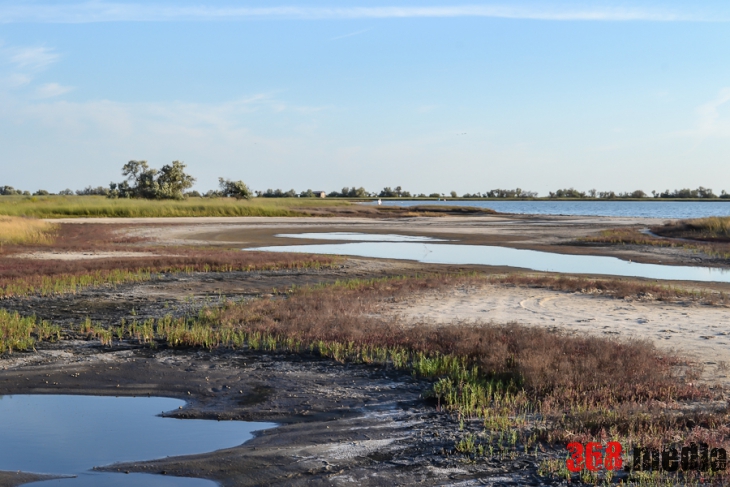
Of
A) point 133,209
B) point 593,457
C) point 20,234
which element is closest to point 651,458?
point 593,457

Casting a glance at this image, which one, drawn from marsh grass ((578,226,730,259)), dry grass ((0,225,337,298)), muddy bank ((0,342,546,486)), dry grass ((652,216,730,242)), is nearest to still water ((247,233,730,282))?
marsh grass ((578,226,730,259))

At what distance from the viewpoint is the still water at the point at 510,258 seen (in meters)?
25.5

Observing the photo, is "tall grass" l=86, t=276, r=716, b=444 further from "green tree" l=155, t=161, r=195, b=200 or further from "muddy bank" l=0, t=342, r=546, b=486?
"green tree" l=155, t=161, r=195, b=200

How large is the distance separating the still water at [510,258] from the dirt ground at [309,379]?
15.4 ft

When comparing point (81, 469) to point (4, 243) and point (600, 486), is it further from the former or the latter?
point (4, 243)

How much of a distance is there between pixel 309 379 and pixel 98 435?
10.5 feet

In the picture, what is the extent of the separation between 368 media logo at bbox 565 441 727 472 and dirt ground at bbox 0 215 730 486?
45cm

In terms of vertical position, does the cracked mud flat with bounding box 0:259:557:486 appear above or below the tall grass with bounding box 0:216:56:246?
below

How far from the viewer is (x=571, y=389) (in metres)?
8.89

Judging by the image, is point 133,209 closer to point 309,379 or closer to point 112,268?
point 112,268

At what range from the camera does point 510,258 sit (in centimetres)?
3112

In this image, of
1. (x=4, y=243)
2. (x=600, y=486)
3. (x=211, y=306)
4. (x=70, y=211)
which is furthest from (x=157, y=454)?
(x=70, y=211)

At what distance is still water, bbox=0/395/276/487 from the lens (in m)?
6.61

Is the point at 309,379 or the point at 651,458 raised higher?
the point at 651,458
